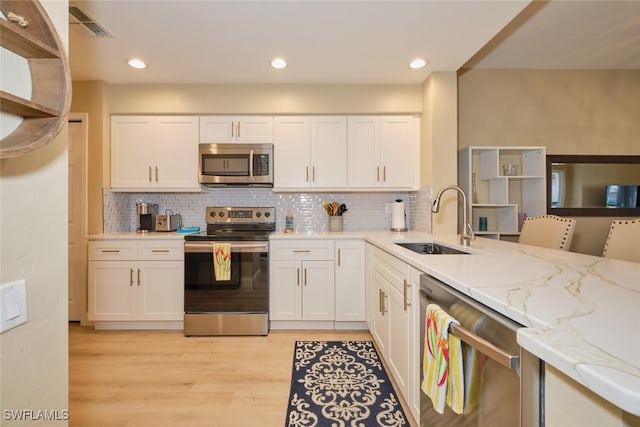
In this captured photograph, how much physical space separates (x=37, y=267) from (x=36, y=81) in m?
0.48

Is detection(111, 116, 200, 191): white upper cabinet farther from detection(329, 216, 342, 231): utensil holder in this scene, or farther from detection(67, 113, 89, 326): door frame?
detection(329, 216, 342, 231): utensil holder

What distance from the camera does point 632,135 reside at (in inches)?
136

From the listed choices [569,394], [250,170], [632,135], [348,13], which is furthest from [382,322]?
[632,135]

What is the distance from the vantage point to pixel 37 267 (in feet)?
2.52

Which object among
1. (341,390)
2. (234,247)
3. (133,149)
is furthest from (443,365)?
(133,149)

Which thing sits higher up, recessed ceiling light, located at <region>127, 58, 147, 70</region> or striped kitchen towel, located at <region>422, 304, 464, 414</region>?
recessed ceiling light, located at <region>127, 58, 147, 70</region>

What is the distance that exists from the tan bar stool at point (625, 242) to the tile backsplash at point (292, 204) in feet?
5.80

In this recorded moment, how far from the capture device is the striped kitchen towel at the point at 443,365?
3.35 ft

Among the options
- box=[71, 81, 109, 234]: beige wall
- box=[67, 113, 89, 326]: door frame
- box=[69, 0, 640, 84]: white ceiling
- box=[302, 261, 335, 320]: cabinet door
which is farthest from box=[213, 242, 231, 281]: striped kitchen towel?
box=[69, 0, 640, 84]: white ceiling

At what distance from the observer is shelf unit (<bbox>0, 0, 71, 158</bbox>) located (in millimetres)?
663

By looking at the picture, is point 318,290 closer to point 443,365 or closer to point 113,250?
point 443,365

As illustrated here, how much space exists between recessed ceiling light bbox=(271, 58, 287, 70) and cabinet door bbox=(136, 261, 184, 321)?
209 centimetres

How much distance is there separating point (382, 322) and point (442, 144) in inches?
73.1

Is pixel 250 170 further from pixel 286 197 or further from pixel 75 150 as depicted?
pixel 75 150
